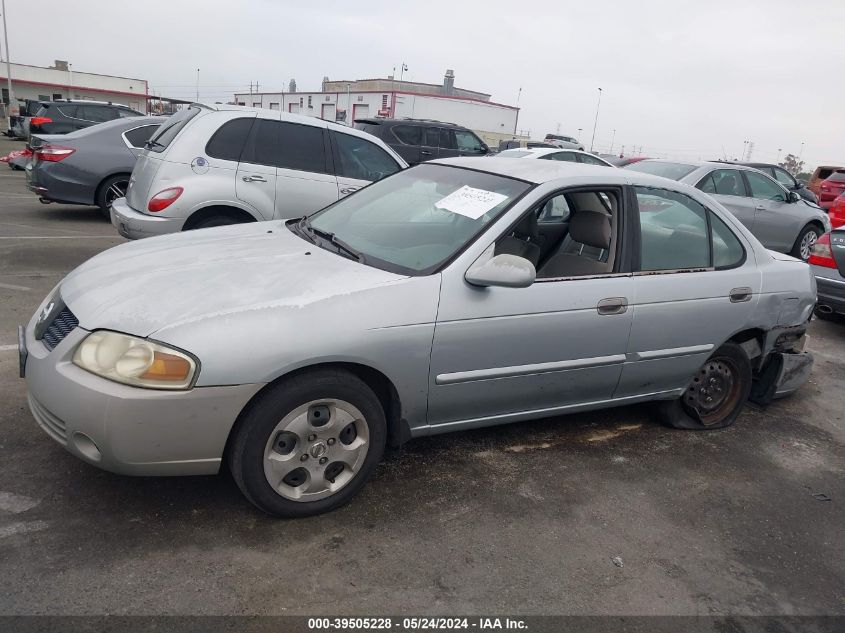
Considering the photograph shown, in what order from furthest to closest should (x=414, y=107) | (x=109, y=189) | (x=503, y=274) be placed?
1. (x=414, y=107)
2. (x=109, y=189)
3. (x=503, y=274)

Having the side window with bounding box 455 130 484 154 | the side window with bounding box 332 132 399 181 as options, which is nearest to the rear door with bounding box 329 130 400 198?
the side window with bounding box 332 132 399 181

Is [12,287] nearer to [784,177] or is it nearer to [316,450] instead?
[316,450]

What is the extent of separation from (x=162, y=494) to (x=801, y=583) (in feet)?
9.41

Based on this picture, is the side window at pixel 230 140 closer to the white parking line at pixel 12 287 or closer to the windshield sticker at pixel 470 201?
the white parking line at pixel 12 287

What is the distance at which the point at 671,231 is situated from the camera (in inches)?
157

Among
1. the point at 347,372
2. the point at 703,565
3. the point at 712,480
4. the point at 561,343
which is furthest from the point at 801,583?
the point at 347,372

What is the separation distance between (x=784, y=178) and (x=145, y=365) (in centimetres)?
1460

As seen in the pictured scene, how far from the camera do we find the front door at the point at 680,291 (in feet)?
12.3

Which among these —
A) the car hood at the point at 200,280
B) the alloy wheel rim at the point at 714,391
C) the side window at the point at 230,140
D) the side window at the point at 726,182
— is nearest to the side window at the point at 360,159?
the side window at the point at 230,140

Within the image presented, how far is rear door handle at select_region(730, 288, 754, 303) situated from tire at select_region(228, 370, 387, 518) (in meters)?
2.41

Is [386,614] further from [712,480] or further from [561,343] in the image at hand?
[712,480]

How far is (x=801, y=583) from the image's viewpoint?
289cm

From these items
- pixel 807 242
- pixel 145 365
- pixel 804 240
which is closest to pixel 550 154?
pixel 804 240

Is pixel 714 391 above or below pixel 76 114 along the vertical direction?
below
